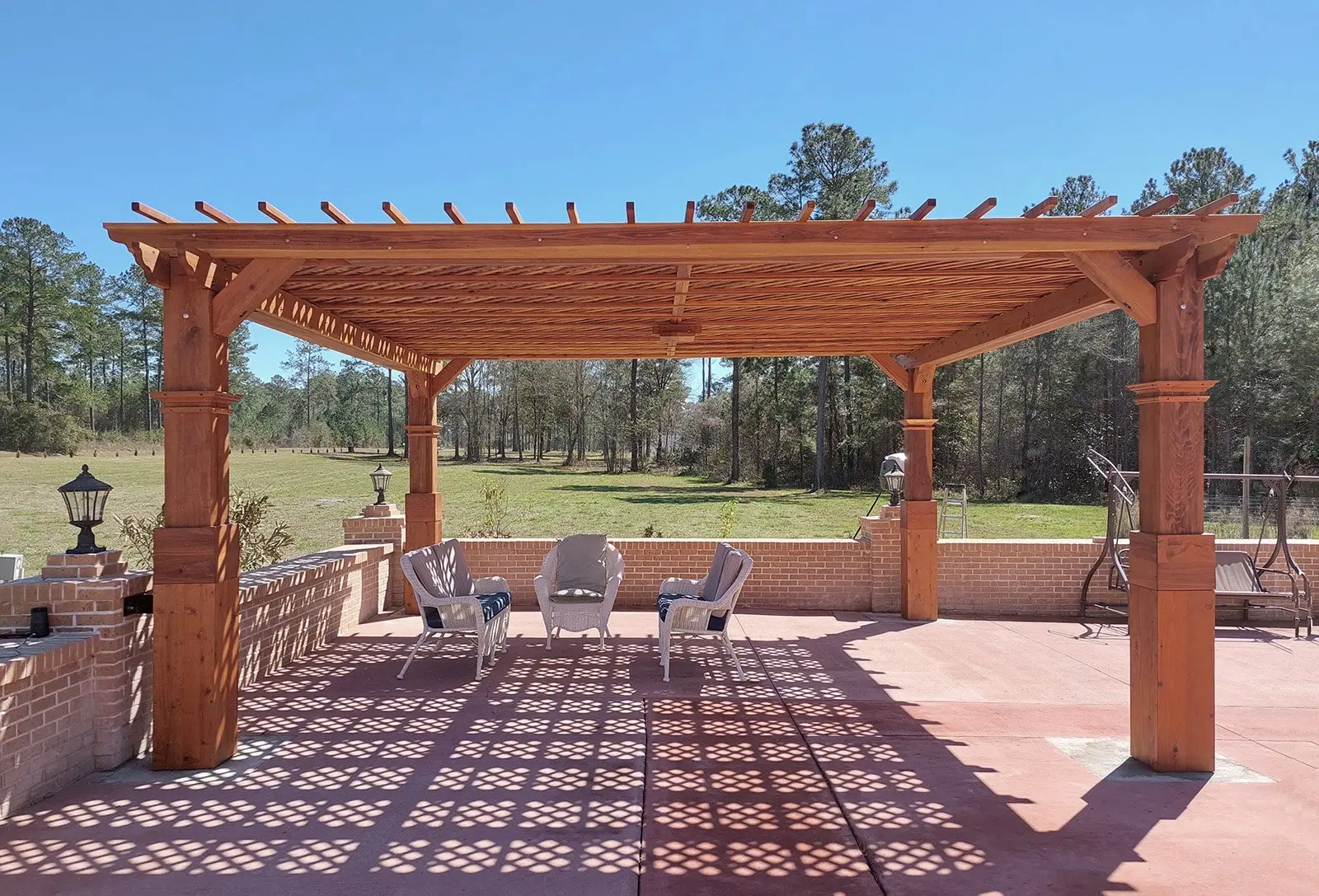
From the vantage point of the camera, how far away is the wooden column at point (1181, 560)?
12.5ft

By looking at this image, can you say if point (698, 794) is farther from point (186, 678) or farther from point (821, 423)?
point (821, 423)

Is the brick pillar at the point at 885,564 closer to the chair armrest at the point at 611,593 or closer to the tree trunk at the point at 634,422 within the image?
the chair armrest at the point at 611,593

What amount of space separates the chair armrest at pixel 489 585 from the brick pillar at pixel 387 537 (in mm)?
2006

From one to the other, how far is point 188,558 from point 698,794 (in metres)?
2.79

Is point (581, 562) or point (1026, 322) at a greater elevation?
point (1026, 322)

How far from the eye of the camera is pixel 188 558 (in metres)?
3.86

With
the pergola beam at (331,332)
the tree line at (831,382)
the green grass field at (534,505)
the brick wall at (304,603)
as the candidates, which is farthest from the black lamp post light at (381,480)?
the tree line at (831,382)

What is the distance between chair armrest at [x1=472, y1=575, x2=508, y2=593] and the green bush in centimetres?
3495

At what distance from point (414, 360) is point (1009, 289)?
213 inches

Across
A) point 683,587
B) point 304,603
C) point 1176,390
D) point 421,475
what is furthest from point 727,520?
point 1176,390

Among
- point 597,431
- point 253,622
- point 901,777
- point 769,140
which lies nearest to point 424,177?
point 769,140

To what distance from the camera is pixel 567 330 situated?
6.39 metres

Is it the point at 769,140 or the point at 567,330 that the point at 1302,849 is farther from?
the point at 769,140

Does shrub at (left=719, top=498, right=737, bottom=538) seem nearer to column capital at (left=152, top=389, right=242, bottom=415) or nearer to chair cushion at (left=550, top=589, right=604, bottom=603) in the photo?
chair cushion at (left=550, top=589, right=604, bottom=603)
